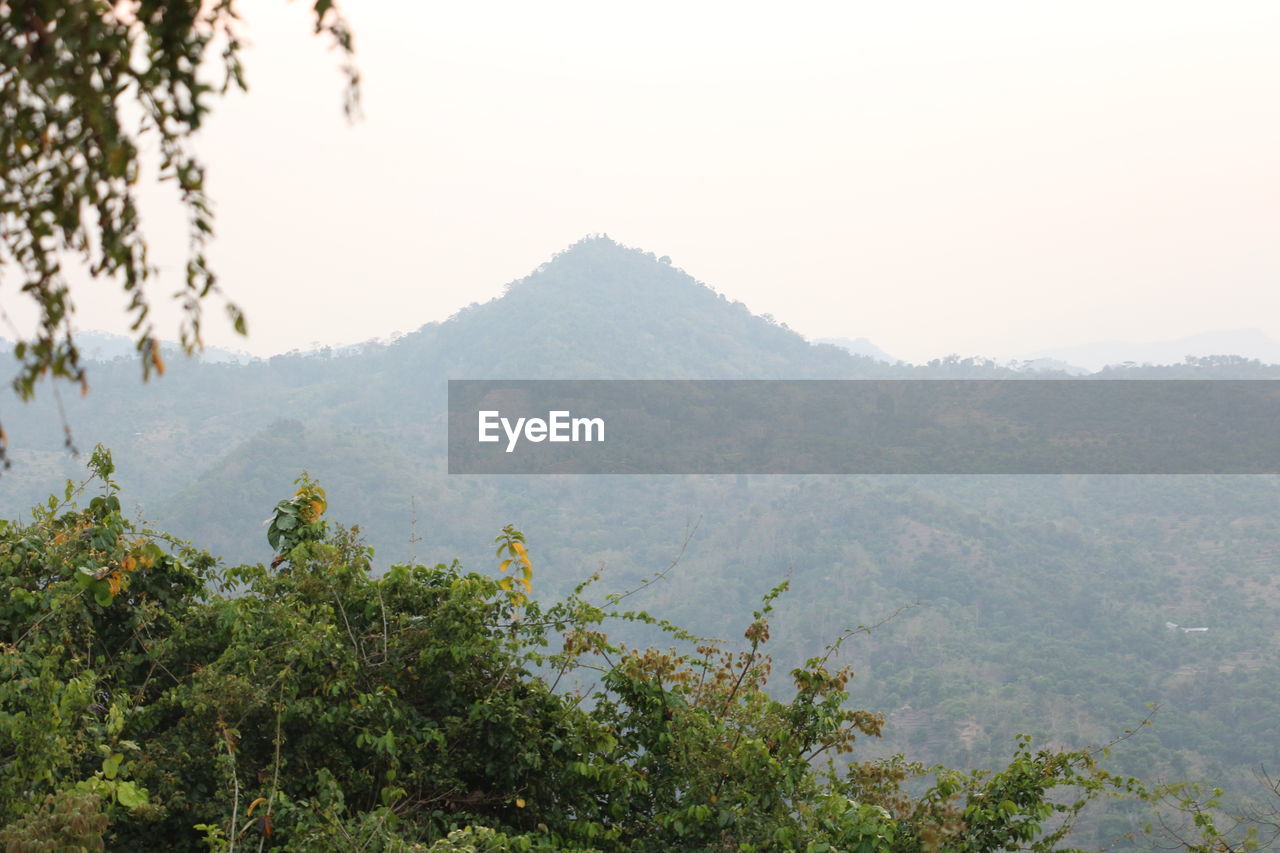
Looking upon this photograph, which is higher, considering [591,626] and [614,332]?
[614,332]

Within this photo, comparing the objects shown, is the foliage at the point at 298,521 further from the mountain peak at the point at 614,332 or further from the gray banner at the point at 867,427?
the mountain peak at the point at 614,332

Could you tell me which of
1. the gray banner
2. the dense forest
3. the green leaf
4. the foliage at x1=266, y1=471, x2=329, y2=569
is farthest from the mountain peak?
the green leaf

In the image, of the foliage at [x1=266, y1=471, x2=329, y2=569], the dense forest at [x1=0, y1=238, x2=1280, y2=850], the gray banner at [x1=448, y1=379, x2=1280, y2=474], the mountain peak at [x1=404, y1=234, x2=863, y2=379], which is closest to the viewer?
the dense forest at [x1=0, y1=238, x2=1280, y2=850]

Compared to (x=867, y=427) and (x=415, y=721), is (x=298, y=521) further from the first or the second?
(x=867, y=427)

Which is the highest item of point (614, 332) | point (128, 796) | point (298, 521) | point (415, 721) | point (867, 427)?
point (614, 332)

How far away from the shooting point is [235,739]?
346 cm

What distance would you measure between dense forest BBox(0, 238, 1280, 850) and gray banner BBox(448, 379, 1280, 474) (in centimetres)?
158

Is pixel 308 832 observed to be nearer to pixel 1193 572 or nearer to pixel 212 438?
pixel 1193 572

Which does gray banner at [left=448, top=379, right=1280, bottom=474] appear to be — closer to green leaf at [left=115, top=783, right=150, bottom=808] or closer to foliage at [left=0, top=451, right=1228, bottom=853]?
foliage at [left=0, top=451, right=1228, bottom=853]

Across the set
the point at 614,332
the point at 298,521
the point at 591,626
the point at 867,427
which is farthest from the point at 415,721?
the point at 614,332

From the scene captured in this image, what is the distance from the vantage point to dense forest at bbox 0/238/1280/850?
361 cm

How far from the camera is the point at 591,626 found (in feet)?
14.8

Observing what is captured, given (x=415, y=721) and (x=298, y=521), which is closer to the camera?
(x=415, y=721)

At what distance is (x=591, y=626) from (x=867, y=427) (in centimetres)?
6184
